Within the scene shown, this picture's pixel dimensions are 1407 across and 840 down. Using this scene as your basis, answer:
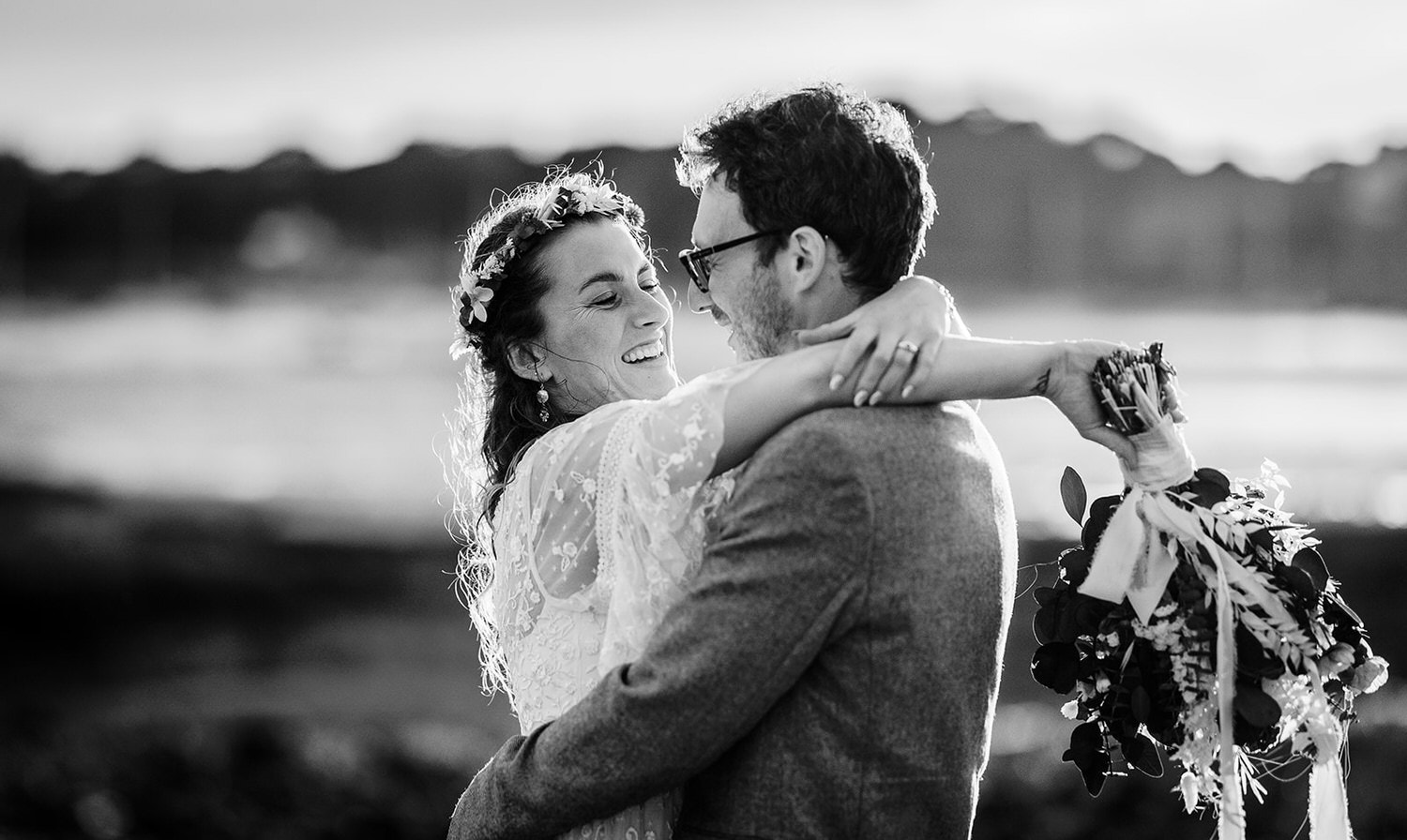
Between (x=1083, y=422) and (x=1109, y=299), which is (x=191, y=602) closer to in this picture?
(x=1109, y=299)

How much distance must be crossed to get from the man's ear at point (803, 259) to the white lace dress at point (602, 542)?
0.19 metres

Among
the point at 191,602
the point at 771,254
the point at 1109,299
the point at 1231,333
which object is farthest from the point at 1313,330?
the point at 191,602

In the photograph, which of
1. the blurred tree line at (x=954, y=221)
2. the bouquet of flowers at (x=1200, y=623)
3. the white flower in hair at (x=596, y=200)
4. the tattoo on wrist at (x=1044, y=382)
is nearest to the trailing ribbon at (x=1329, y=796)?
the bouquet of flowers at (x=1200, y=623)

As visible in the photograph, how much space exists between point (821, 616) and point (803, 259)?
65cm

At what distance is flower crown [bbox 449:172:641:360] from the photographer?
3.06 metres

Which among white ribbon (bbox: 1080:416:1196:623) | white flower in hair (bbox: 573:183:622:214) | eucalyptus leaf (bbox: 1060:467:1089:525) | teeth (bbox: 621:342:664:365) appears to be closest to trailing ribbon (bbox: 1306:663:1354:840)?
white ribbon (bbox: 1080:416:1196:623)

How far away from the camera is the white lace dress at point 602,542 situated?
2.22 meters

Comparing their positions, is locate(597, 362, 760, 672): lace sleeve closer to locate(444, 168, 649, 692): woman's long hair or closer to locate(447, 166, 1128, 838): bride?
locate(447, 166, 1128, 838): bride

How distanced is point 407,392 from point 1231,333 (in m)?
5.66

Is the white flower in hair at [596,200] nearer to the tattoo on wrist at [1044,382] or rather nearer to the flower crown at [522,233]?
the flower crown at [522,233]

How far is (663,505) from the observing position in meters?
2.22

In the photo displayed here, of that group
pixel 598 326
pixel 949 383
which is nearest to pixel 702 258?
pixel 949 383

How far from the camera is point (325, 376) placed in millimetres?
9523

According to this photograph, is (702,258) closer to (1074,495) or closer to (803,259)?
(803,259)
